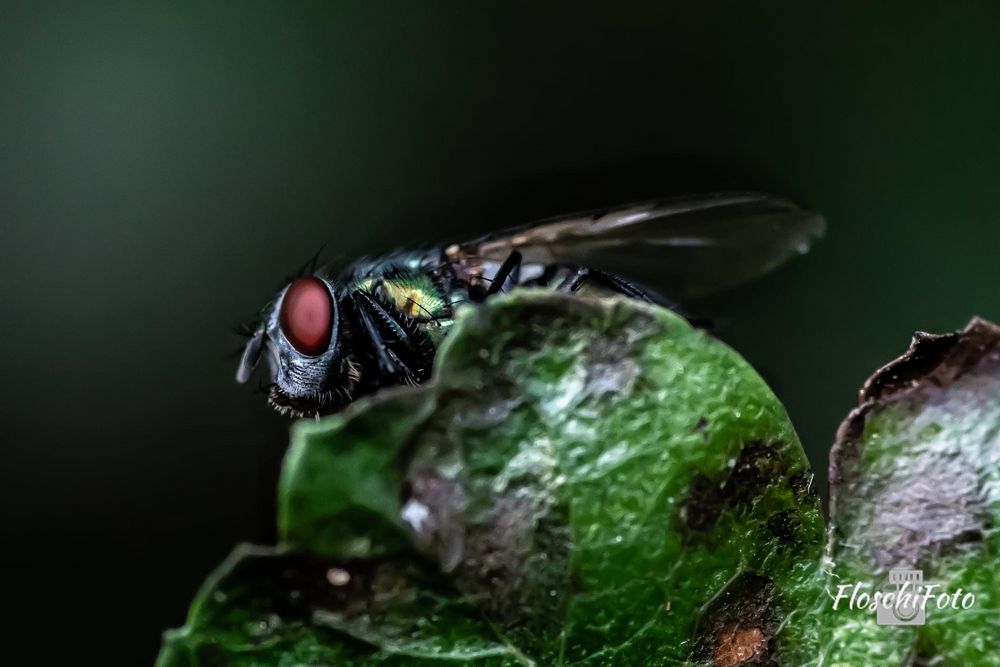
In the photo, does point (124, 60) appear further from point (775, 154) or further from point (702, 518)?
point (702, 518)

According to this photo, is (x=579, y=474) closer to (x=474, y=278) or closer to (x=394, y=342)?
(x=394, y=342)

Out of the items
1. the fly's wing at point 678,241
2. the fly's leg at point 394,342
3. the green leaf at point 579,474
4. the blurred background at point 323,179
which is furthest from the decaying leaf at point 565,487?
the blurred background at point 323,179

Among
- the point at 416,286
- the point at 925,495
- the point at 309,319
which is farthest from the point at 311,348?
the point at 925,495

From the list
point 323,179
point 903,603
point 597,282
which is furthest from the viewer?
point 323,179

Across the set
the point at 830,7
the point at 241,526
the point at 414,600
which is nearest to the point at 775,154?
the point at 830,7

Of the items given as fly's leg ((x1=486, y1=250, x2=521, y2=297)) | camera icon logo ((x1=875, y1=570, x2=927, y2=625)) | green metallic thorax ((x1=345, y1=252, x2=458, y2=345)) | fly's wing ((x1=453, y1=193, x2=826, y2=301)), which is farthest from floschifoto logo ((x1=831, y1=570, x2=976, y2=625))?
fly's wing ((x1=453, y1=193, x2=826, y2=301))

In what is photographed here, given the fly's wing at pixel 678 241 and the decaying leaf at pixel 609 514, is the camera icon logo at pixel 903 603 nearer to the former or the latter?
the decaying leaf at pixel 609 514

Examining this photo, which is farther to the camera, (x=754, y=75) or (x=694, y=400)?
(x=754, y=75)
